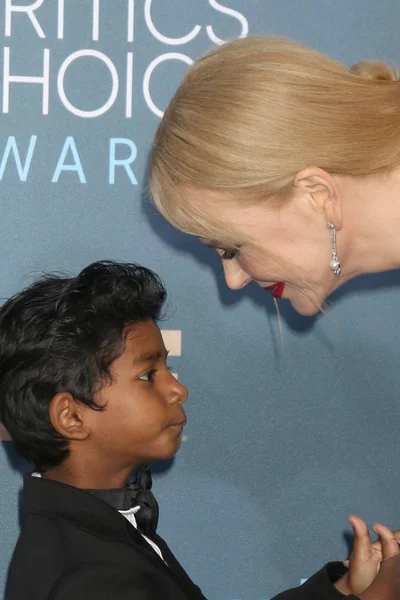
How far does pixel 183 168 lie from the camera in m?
1.16

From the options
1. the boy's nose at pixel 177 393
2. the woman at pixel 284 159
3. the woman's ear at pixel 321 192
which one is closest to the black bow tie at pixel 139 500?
the boy's nose at pixel 177 393

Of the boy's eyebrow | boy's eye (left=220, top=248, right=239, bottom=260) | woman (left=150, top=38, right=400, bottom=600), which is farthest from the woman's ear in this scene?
the boy's eyebrow

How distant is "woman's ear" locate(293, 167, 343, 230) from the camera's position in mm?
1134

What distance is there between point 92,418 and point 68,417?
0.04 m

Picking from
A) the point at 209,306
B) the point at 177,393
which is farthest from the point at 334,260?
the point at 209,306

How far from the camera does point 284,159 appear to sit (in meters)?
1.12

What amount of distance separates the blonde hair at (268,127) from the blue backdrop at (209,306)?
559mm

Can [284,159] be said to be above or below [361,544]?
above

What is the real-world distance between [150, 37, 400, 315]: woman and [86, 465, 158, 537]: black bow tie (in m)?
0.41

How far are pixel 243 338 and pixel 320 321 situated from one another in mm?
153

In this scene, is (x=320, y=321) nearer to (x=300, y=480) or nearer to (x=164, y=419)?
(x=300, y=480)

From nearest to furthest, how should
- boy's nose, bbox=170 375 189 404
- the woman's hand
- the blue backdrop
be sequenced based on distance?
the woman's hand → boy's nose, bbox=170 375 189 404 → the blue backdrop

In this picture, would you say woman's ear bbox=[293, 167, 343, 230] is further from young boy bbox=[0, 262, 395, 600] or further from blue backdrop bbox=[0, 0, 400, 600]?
blue backdrop bbox=[0, 0, 400, 600]

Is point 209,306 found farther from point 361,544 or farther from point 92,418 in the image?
point 361,544
